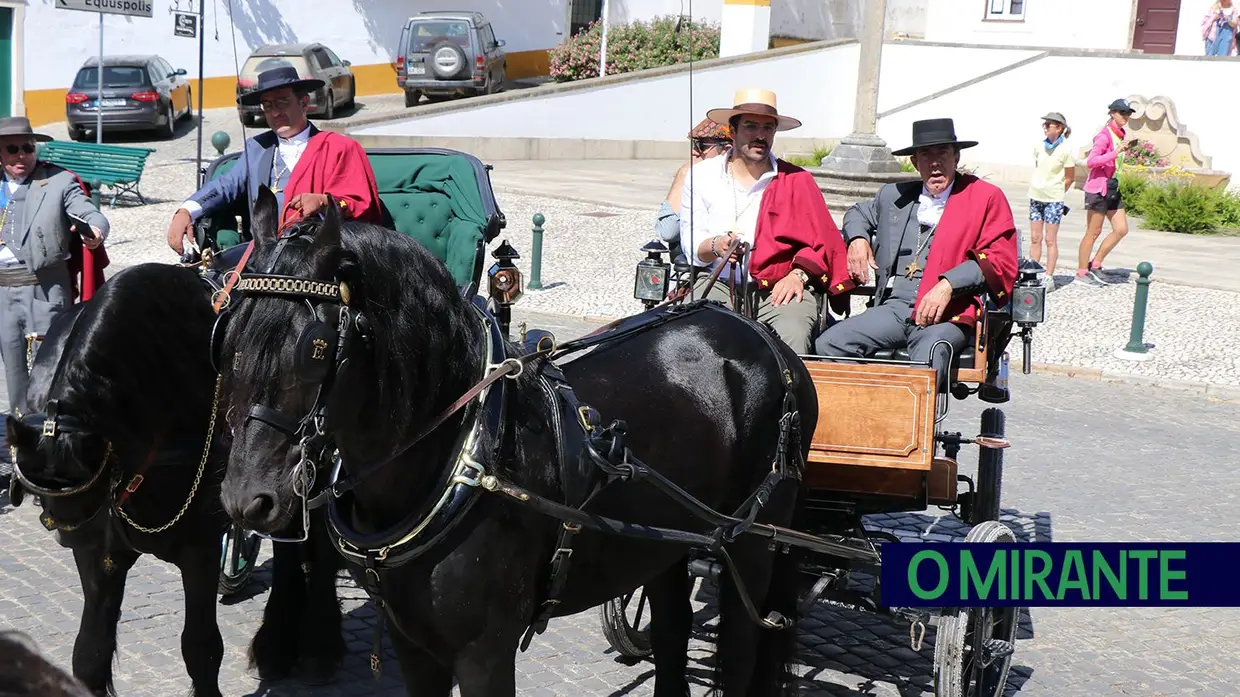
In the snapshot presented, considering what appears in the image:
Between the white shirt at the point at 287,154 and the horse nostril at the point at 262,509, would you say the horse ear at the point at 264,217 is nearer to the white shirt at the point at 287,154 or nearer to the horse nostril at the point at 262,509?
the horse nostril at the point at 262,509

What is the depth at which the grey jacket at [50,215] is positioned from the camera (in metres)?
6.79

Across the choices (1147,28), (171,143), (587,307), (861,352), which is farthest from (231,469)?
(1147,28)

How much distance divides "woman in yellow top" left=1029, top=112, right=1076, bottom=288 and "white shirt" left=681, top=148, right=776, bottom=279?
10.7m

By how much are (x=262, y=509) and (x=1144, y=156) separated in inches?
1023

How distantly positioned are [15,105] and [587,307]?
2024cm

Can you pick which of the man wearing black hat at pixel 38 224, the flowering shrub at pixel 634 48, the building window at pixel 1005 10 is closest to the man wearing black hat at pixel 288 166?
the man wearing black hat at pixel 38 224

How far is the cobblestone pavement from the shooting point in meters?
5.65

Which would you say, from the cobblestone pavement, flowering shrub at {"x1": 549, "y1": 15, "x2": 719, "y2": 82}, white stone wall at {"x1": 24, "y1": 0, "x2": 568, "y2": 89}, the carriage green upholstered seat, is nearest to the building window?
flowering shrub at {"x1": 549, "y1": 15, "x2": 719, "y2": 82}

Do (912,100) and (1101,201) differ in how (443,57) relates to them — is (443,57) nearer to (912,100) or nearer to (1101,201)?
(912,100)

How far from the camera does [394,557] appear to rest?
11.9 feet

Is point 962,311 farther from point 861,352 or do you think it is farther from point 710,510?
Result: point 710,510

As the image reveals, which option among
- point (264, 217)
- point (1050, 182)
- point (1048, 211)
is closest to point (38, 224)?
point (264, 217)

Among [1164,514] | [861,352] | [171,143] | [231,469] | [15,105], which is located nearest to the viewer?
[231,469]

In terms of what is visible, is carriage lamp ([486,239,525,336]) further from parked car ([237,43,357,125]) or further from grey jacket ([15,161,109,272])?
parked car ([237,43,357,125])
